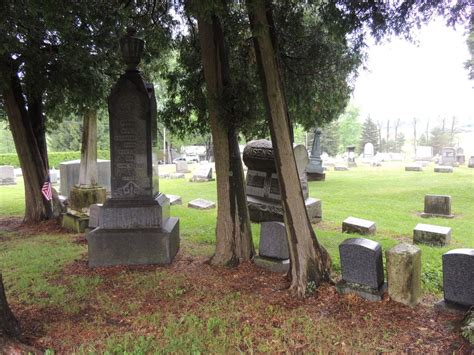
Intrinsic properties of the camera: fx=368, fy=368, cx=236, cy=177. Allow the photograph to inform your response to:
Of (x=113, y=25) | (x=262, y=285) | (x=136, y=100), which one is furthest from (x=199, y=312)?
(x=113, y=25)

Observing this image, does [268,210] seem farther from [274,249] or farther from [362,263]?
[362,263]

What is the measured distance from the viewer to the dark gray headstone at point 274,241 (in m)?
5.61

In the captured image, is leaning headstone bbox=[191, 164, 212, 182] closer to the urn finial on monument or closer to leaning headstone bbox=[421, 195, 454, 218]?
leaning headstone bbox=[421, 195, 454, 218]

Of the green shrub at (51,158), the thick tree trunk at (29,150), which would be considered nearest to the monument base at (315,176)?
the thick tree trunk at (29,150)

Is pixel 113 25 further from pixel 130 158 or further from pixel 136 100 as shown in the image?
pixel 130 158

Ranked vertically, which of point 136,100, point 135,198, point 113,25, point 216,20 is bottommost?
point 135,198

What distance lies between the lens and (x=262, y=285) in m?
5.03

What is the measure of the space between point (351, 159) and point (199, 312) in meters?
28.8

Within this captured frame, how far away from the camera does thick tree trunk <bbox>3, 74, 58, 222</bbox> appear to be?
8.79m

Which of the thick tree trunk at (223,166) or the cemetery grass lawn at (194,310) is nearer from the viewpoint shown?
the cemetery grass lawn at (194,310)

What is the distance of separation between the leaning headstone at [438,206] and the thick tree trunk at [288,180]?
22.9ft

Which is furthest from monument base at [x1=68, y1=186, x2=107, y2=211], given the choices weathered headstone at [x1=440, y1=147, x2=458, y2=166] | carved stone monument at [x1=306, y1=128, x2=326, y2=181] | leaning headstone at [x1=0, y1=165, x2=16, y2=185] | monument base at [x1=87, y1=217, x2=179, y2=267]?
weathered headstone at [x1=440, y1=147, x2=458, y2=166]

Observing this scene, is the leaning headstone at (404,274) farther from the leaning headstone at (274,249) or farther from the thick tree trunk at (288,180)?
the leaning headstone at (274,249)

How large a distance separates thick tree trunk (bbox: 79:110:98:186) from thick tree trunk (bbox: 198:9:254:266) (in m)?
5.39
